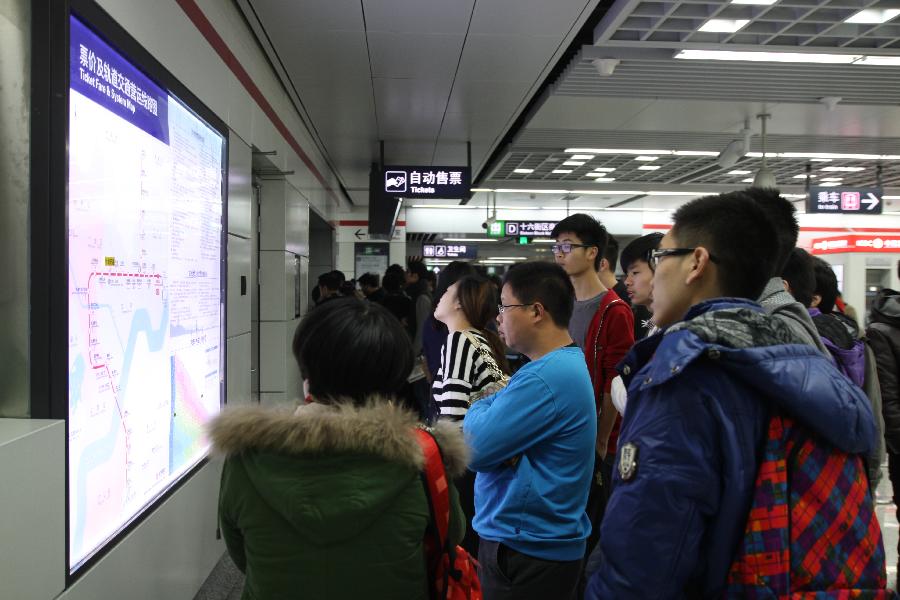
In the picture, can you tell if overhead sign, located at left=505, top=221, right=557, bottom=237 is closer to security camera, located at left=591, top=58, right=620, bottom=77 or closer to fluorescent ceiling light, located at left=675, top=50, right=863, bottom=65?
security camera, located at left=591, top=58, right=620, bottom=77

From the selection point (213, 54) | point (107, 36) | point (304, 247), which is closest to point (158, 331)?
point (107, 36)

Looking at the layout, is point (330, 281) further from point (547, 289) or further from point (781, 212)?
point (781, 212)

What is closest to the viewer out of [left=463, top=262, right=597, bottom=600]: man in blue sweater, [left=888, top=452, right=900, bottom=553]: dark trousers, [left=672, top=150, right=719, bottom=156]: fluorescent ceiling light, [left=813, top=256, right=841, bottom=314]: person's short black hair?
[left=463, top=262, right=597, bottom=600]: man in blue sweater

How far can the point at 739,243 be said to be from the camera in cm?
113

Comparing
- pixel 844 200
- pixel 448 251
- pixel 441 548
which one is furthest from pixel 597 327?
pixel 448 251

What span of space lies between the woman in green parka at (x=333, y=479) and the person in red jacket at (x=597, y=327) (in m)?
1.44

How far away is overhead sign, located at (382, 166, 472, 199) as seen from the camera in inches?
291

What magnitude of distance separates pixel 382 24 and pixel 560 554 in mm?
3626

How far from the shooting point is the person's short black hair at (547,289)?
1878mm

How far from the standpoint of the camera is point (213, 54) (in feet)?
10.8

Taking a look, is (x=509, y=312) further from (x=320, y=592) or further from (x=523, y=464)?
(x=320, y=592)

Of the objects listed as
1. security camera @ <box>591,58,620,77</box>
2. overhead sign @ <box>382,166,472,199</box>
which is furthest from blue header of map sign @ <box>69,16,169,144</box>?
overhead sign @ <box>382,166,472,199</box>

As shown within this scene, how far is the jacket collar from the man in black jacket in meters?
2.81

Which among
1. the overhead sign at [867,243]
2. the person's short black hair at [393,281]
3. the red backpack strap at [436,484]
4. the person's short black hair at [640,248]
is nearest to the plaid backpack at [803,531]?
the red backpack strap at [436,484]
